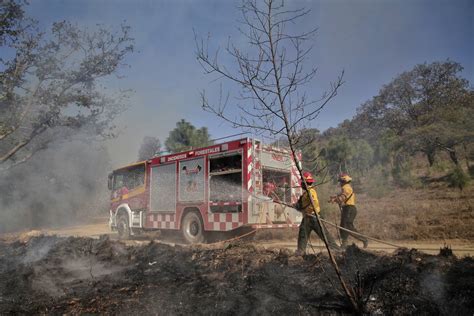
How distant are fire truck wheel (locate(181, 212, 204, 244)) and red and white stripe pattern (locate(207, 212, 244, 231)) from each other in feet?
1.72

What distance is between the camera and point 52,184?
698 inches

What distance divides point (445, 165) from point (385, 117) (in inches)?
419

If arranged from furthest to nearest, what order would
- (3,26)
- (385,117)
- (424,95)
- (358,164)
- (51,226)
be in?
(385,117) < (424,95) < (358,164) < (51,226) < (3,26)

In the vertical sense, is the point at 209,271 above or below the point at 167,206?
below

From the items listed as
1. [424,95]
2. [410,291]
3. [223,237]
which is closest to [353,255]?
[410,291]

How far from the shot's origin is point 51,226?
18.6 m

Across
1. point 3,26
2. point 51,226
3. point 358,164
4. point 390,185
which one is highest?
point 3,26

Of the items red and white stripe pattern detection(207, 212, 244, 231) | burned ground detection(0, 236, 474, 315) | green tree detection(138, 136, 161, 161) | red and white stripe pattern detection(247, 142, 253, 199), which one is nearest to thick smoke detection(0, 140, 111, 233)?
green tree detection(138, 136, 161, 161)

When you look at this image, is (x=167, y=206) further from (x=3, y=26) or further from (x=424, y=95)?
(x=424, y=95)

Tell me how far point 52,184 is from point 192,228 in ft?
38.7

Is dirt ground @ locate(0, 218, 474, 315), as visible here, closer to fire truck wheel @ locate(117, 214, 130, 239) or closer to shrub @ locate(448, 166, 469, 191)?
fire truck wheel @ locate(117, 214, 130, 239)

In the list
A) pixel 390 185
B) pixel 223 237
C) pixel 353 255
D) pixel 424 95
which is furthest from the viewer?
pixel 424 95

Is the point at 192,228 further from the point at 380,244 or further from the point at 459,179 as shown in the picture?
the point at 459,179

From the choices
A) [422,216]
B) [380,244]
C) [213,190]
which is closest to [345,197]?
[380,244]
